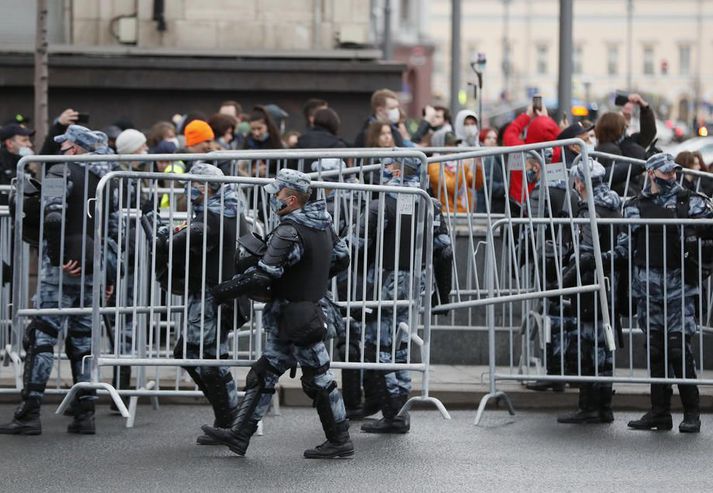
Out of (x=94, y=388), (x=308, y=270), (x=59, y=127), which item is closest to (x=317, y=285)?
(x=308, y=270)

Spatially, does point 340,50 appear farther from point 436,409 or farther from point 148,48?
point 436,409

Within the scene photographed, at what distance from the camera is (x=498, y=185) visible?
13.1m

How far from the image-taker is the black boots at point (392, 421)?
34.8 ft

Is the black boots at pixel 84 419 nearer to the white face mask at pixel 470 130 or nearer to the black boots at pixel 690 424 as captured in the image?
the black boots at pixel 690 424

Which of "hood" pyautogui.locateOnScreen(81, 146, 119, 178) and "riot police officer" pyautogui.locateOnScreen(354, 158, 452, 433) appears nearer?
"riot police officer" pyautogui.locateOnScreen(354, 158, 452, 433)

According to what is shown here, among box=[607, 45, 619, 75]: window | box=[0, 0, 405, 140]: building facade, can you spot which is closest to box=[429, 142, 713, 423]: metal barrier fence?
box=[0, 0, 405, 140]: building facade

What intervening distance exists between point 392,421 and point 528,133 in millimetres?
4929

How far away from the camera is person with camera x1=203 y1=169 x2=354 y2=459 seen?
30.6 ft

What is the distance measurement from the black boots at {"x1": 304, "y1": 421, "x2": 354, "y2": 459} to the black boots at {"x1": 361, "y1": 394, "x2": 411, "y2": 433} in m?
0.99

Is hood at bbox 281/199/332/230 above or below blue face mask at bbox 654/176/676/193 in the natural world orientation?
below

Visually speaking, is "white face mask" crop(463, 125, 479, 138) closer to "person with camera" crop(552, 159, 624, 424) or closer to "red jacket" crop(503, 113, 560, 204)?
"red jacket" crop(503, 113, 560, 204)

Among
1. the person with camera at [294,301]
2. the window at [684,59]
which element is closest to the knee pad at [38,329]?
the person with camera at [294,301]

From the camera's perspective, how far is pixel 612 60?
371 feet

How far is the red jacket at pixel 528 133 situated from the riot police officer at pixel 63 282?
10.6 ft
